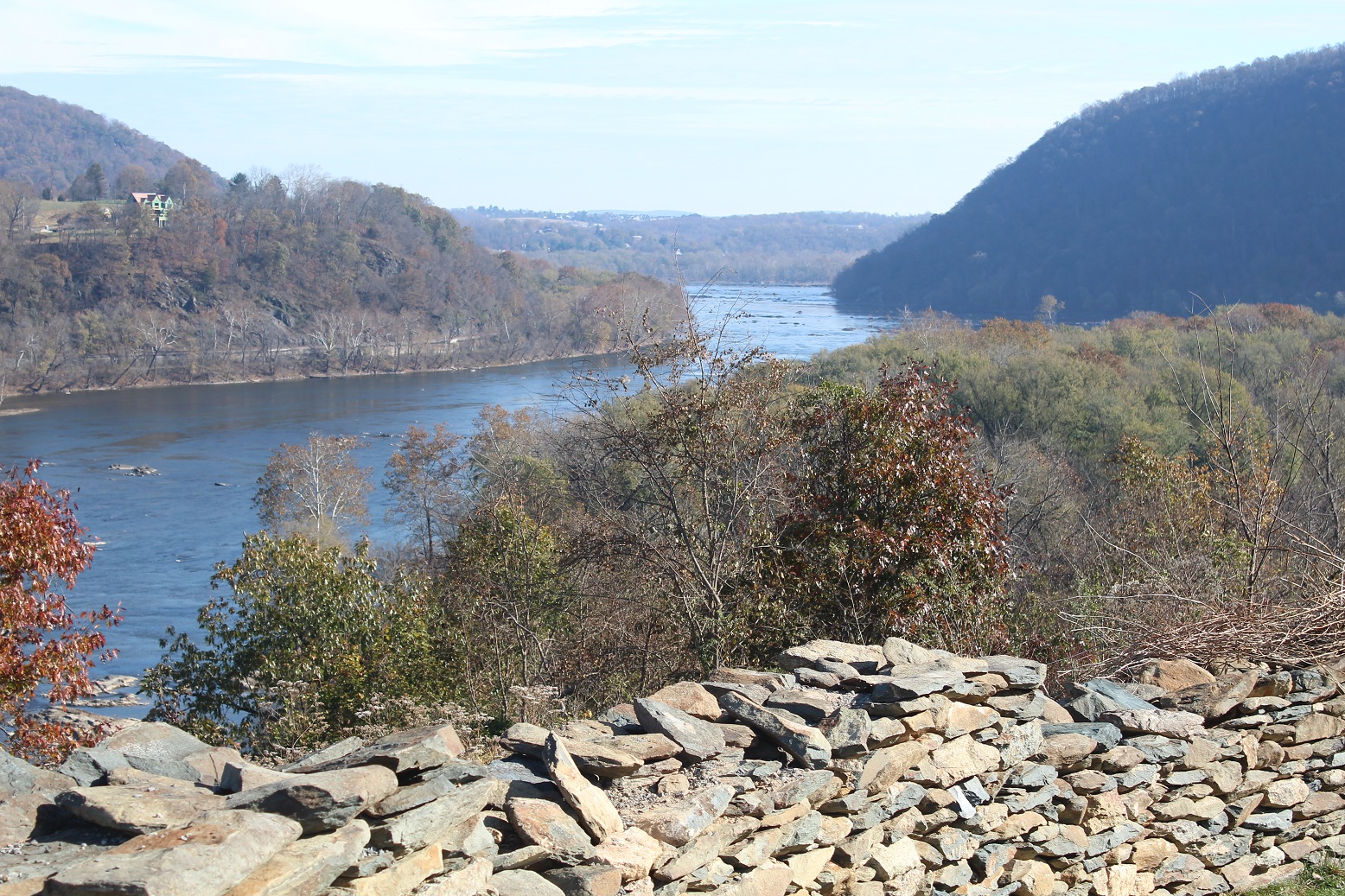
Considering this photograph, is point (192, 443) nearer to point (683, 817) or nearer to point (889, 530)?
point (889, 530)

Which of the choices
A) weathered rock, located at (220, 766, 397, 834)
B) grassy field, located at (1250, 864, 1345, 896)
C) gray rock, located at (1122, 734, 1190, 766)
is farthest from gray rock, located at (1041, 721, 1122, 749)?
weathered rock, located at (220, 766, 397, 834)

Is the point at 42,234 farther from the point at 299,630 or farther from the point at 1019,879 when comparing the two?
the point at 1019,879

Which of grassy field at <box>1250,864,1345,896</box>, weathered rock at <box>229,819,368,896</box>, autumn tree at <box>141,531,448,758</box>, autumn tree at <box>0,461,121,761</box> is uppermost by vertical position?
weathered rock at <box>229,819,368,896</box>

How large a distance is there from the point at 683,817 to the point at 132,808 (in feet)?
5.70

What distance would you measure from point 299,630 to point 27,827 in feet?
32.0

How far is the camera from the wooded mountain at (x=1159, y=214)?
77.6 m

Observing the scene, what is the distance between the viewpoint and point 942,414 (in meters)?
9.61

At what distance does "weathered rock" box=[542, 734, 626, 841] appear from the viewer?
362cm

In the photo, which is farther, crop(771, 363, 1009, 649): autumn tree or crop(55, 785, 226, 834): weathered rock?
crop(771, 363, 1009, 649): autumn tree

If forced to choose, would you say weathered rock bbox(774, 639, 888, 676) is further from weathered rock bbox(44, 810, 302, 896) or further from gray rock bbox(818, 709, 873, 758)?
weathered rock bbox(44, 810, 302, 896)

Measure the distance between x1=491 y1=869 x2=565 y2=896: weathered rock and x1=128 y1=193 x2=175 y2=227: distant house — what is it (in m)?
115

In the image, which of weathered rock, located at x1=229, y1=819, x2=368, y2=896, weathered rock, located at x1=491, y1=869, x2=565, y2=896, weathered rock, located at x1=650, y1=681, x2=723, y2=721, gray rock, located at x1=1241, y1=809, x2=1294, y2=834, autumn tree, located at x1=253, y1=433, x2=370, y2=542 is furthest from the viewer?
autumn tree, located at x1=253, y1=433, x2=370, y2=542

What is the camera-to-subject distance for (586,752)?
13.0 feet

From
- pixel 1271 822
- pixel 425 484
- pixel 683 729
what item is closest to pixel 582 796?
pixel 683 729
